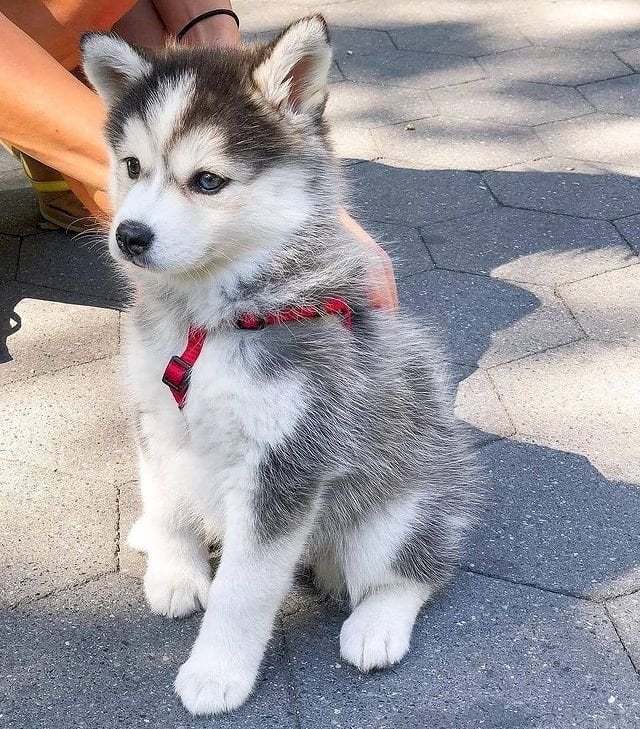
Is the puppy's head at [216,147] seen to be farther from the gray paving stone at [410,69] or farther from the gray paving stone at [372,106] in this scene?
the gray paving stone at [410,69]

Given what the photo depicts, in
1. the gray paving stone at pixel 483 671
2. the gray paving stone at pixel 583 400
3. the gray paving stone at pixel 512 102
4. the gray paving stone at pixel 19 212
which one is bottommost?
the gray paving stone at pixel 512 102

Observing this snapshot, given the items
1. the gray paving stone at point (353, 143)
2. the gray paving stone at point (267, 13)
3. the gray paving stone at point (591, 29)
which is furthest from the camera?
the gray paving stone at point (267, 13)

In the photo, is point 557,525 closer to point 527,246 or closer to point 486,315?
point 486,315

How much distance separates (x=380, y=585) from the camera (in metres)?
2.20

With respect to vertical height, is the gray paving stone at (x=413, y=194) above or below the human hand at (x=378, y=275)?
below

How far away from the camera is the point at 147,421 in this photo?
7.03 feet

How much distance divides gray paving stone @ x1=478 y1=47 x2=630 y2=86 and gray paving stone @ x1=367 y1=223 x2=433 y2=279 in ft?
5.63

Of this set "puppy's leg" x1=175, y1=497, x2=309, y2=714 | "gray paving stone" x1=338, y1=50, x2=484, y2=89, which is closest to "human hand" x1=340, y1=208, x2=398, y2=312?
"puppy's leg" x1=175, y1=497, x2=309, y2=714

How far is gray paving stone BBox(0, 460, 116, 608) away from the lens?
2332 millimetres

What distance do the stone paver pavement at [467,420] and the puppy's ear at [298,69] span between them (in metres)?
1.13

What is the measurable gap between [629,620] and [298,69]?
1.39m

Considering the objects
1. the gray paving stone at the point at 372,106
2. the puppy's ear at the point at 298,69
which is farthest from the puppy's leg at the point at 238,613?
the gray paving stone at the point at 372,106

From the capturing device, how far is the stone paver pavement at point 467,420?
2045 mm

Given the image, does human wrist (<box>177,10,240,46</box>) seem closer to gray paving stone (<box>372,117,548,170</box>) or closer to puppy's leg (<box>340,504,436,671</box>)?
gray paving stone (<box>372,117,548,170</box>)
